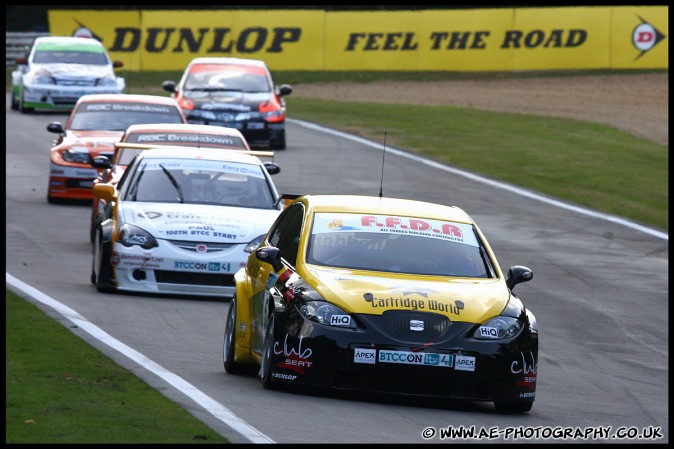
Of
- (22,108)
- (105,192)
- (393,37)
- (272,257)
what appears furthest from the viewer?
(393,37)

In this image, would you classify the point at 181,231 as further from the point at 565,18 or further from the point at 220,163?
the point at 565,18

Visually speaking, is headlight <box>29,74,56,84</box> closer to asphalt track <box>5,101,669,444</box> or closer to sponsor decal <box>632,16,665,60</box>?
asphalt track <box>5,101,669,444</box>

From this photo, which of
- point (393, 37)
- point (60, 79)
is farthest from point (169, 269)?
point (393, 37)

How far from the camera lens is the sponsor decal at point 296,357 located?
9859mm

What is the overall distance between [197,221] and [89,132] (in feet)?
26.8

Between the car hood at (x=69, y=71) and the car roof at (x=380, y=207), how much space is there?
23936mm

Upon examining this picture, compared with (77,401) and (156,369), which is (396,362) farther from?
(77,401)

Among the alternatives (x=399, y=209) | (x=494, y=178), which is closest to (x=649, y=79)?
(x=494, y=178)

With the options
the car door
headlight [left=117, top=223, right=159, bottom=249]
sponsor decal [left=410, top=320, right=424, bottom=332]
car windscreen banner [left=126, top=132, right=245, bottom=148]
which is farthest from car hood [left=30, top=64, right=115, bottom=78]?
sponsor decal [left=410, top=320, right=424, bottom=332]

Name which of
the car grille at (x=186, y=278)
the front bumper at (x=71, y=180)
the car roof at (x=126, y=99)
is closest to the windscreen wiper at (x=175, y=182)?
the car grille at (x=186, y=278)

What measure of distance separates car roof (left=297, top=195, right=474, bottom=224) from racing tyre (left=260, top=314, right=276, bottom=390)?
128cm

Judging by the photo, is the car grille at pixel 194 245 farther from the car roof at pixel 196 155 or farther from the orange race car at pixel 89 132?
the orange race car at pixel 89 132

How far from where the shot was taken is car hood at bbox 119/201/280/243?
15.0m

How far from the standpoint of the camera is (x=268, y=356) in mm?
10180
